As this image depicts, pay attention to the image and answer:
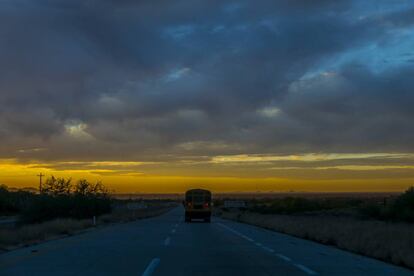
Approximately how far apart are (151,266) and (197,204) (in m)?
47.1

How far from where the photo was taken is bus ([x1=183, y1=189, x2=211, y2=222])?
65375mm

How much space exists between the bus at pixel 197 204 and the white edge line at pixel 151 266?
44620mm

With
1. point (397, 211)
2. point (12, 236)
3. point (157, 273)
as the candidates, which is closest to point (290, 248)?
point (157, 273)

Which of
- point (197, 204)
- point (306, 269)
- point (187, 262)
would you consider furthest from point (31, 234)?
point (197, 204)

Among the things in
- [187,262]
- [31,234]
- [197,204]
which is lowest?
[187,262]

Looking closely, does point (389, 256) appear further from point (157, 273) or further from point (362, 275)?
point (157, 273)

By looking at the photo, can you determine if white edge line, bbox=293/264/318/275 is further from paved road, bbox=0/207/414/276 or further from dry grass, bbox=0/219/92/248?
dry grass, bbox=0/219/92/248

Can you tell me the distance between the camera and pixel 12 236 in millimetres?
32625

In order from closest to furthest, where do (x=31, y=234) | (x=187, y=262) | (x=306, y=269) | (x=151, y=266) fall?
(x=306, y=269) → (x=151, y=266) → (x=187, y=262) → (x=31, y=234)

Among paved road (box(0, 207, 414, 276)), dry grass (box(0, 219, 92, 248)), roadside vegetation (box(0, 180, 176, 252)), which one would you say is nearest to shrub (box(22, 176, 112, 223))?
roadside vegetation (box(0, 180, 176, 252))

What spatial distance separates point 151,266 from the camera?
1838 cm

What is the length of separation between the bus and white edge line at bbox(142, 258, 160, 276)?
44.6 m

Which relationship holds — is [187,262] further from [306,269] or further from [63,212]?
[63,212]

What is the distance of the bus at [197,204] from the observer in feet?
214
